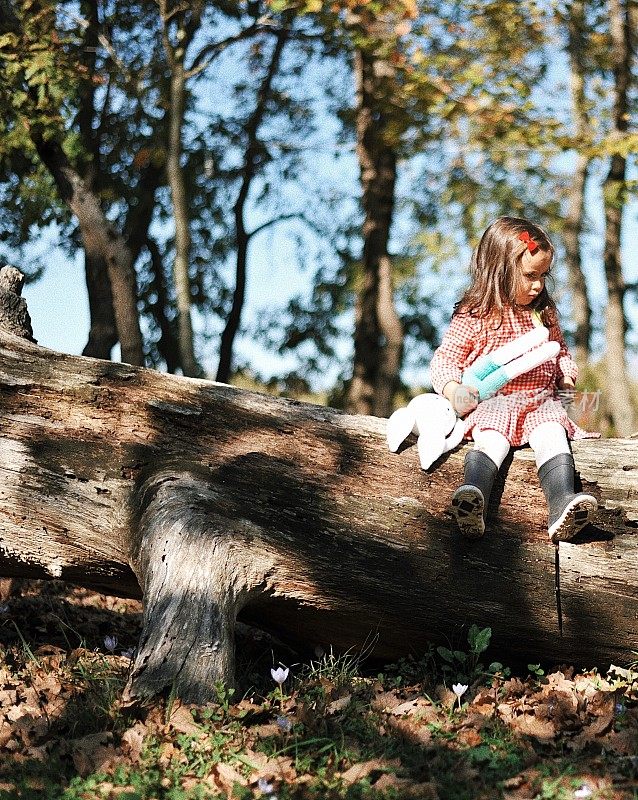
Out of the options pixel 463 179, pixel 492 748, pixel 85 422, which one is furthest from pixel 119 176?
pixel 492 748

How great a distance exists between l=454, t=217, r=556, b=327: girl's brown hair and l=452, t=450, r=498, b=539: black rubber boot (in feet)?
2.99

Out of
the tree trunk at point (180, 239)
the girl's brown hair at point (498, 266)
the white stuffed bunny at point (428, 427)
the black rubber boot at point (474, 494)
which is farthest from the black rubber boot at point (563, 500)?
the tree trunk at point (180, 239)

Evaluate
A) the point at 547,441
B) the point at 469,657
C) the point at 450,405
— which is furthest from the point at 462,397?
the point at 469,657

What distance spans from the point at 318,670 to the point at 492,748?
1.13 metres

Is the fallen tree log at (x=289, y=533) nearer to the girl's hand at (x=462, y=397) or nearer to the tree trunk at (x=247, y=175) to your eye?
the girl's hand at (x=462, y=397)

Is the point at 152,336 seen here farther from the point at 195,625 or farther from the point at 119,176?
the point at 195,625

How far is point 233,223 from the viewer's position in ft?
60.5

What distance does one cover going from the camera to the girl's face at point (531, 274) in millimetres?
5211

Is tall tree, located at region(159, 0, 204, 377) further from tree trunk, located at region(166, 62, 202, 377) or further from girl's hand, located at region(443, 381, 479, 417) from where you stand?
girl's hand, located at region(443, 381, 479, 417)

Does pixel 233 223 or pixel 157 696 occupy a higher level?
pixel 233 223

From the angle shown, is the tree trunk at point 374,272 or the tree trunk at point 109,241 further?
the tree trunk at point 374,272

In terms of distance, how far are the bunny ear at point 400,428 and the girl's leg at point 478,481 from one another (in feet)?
1.19

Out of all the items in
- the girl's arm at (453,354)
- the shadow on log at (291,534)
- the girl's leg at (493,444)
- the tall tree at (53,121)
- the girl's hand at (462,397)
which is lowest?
the shadow on log at (291,534)

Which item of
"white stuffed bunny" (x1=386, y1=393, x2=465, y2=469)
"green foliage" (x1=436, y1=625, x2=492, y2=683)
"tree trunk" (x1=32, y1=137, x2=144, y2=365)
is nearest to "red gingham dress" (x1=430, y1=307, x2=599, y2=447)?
"white stuffed bunny" (x1=386, y1=393, x2=465, y2=469)
